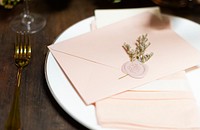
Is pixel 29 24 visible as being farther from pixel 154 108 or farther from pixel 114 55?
pixel 154 108

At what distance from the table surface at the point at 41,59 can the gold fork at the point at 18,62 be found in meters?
0.01

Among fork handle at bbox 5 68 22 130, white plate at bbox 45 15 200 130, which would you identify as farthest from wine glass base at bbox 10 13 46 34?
fork handle at bbox 5 68 22 130

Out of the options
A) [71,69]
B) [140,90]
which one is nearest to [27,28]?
[71,69]

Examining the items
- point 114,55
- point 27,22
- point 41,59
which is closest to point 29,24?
point 27,22

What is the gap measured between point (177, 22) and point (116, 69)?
0.77 feet

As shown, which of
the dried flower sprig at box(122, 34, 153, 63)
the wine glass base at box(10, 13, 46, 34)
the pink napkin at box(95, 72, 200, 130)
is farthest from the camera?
the wine glass base at box(10, 13, 46, 34)

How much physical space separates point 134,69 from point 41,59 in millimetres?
215

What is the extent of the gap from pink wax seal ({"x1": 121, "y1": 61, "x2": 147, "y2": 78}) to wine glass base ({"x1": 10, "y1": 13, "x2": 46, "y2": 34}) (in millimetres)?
277

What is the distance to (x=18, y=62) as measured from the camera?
0.67m

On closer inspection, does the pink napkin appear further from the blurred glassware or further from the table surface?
the blurred glassware

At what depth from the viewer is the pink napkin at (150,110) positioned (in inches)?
20.0

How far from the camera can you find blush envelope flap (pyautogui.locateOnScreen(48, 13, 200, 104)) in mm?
575

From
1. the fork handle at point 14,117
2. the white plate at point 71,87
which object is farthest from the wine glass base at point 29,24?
the fork handle at point 14,117

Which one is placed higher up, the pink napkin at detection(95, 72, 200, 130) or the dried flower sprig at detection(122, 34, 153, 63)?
the dried flower sprig at detection(122, 34, 153, 63)
